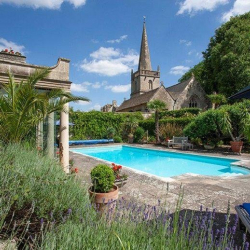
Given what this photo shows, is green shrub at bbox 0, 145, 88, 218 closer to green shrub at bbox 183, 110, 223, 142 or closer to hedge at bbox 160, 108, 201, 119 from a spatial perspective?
green shrub at bbox 183, 110, 223, 142

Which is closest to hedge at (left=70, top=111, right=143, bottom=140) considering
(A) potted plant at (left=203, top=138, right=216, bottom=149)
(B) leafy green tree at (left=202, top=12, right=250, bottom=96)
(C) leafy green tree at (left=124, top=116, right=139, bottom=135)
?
(C) leafy green tree at (left=124, top=116, right=139, bottom=135)

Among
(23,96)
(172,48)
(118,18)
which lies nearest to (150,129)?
(172,48)

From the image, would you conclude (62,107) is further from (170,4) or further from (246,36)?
(246,36)

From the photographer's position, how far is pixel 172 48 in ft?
68.9

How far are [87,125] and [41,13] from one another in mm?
12591

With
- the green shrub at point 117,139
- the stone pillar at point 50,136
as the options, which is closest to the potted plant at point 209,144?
the green shrub at point 117,139

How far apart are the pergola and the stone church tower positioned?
40133 mm

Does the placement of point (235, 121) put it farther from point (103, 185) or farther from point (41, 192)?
point (41, 192)

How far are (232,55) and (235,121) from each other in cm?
1423

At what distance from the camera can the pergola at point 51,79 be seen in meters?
5.93

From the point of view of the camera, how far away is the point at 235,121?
12.7 m

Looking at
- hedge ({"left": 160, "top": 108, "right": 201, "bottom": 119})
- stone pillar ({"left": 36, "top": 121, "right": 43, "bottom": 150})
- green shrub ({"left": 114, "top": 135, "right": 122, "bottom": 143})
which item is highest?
hedge ({"left": 160, "top": 108, "right": 201, "bottom": 119})

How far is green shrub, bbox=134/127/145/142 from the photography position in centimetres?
1985

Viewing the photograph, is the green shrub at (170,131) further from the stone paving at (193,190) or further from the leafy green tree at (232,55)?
the leafy green tree at (232,55)
